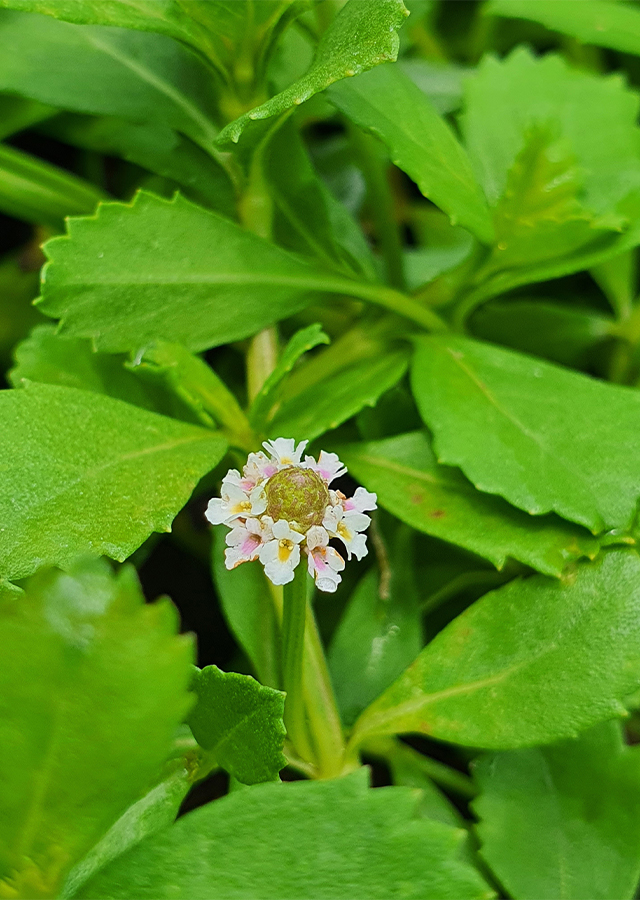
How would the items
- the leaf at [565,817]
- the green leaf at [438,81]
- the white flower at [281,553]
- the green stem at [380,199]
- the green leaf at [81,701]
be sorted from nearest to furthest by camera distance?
the green leaf at [81,701]
the white flower at [281,553]
the leaf at [565,817]
the green stem at [380,199]
the green leaf at [438,81]

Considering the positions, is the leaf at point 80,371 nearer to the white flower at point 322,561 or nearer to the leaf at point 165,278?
the leaf at point 165,278

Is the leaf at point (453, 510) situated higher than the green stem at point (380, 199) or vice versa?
the green stem at point (380, 199)

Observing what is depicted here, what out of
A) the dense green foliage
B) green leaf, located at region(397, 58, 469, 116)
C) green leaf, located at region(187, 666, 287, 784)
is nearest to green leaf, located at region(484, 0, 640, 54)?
the dense green foliage

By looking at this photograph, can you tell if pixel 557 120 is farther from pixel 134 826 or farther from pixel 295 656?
pixel 134 826

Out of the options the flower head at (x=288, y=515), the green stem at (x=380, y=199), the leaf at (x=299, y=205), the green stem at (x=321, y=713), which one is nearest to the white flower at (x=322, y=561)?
the flower head at (x=288, y=515)

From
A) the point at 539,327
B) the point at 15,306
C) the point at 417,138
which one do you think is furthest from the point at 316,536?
the point at 15,306

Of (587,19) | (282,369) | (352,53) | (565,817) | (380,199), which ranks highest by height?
(587,19)

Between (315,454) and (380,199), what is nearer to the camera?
(315,454)
